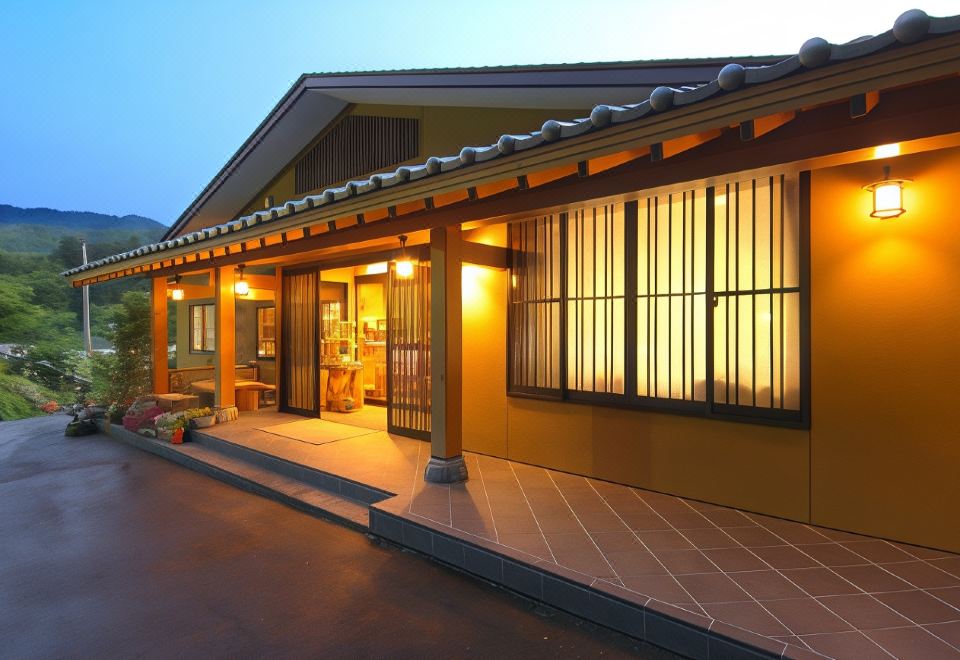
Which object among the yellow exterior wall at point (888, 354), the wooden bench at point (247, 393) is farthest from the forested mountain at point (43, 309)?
the yellow exterior wall at point (888, 354)

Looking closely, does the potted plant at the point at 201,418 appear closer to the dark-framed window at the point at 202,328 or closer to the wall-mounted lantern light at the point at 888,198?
the dark-framed window at the point at 202,328

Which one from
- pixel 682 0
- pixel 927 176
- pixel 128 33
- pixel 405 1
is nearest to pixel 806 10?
pixel 682 0

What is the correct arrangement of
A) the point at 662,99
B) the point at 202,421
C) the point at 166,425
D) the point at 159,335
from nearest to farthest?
1. the point at 662,99
2. the point at 202,421
3. the point at 166,425
4. the point at 159,335

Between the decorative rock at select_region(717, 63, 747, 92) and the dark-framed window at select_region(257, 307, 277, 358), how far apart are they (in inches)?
379

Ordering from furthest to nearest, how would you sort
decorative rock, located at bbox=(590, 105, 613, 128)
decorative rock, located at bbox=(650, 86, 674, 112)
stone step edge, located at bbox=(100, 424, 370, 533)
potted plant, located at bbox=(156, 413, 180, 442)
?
potted plant, located at bbox=(156, 413, 180, 442)
stone step edge, located at bbox=(100, 424, 370, 533)
decorative rock, located at bbox=(590, 105, 613, 128)
decorative rock, located at bbox=(650, 86, 674, 112)

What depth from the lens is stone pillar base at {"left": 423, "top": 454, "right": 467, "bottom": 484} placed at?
208 inches

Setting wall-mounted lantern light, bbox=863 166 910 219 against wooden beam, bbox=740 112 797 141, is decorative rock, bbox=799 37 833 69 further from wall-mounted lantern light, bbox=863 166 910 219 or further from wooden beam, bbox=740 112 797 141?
wall-mounted lantern light, bbox=863 166 910 219

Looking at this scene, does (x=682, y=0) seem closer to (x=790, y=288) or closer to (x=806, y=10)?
(x=806, y=10)

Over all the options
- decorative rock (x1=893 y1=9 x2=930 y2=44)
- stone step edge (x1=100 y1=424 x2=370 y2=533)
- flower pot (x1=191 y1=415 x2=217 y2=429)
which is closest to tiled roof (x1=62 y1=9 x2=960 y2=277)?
decorative rock (x1=893 y1=9 x2=930 y2=44)

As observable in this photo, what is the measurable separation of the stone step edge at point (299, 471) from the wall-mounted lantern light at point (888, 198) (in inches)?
180

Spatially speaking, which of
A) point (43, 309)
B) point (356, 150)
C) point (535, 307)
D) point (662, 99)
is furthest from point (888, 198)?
point (43, 309)

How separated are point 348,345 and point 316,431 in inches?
92.5

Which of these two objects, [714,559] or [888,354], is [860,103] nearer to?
[888,354]

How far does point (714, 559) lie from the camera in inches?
144
